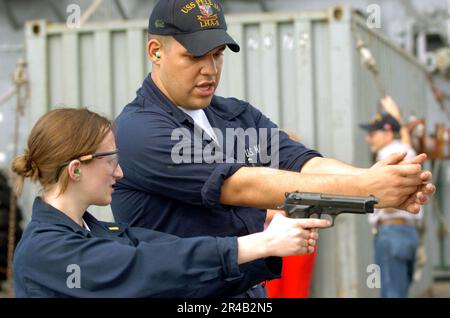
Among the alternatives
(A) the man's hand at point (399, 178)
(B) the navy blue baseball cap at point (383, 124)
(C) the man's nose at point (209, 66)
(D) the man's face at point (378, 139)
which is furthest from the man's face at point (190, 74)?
(D) the man's face at point (378, 139)

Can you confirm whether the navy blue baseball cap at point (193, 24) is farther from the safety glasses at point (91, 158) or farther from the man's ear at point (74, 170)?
the man's ear at point (74, 170)

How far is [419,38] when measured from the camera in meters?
13.3

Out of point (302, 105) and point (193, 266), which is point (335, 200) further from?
point (302, 105)

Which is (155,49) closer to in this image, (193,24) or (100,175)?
(193,24)

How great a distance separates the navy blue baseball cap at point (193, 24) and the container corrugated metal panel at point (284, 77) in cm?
406

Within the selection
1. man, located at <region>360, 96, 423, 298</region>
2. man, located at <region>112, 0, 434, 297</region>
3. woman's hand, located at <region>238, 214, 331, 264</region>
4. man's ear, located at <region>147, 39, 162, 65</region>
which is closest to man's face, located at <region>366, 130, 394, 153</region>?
man, located at <region>360, 96, 423, 298</region>

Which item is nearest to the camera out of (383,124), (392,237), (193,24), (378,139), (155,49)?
(193,24)

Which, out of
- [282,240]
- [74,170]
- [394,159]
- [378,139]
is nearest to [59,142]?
[74,170]

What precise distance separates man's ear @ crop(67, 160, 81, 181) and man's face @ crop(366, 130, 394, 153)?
5.11 m

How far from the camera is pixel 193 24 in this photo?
317cm

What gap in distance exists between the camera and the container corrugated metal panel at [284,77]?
7234 millimetres

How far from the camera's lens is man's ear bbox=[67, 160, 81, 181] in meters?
2.82

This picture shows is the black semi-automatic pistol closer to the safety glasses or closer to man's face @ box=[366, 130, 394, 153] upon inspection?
the safety glasses

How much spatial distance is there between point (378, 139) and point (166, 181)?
486cm
